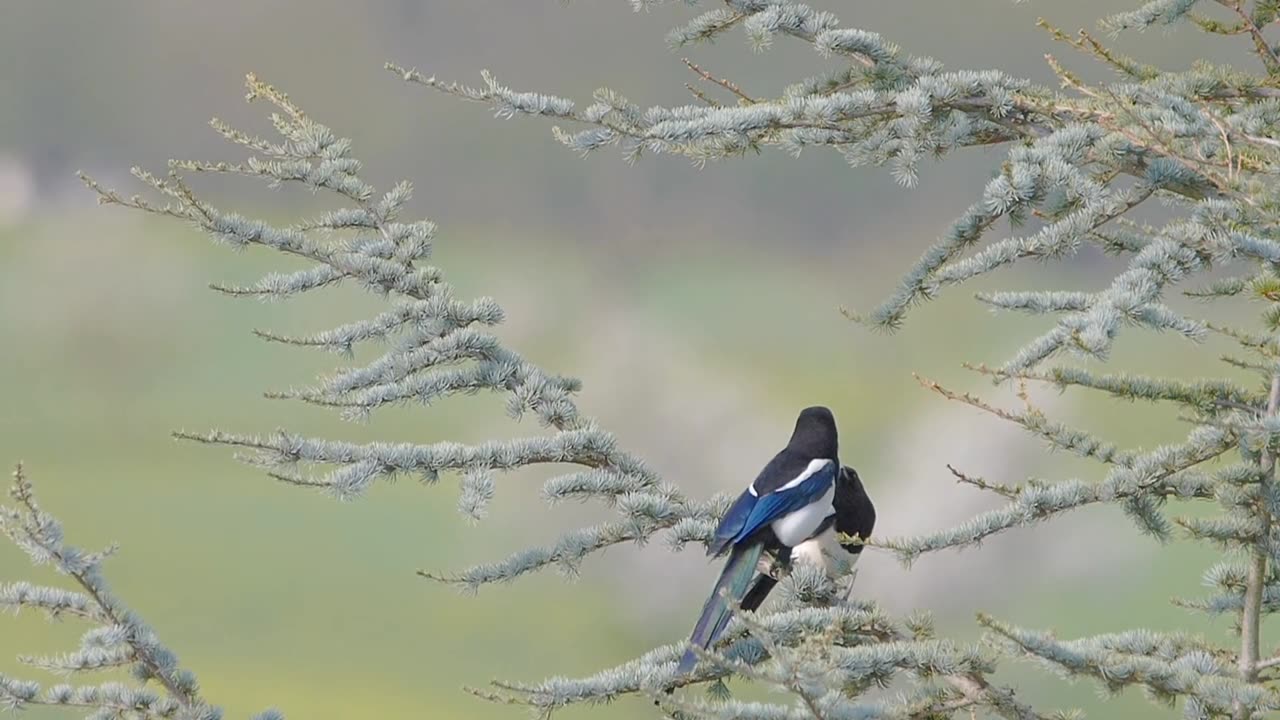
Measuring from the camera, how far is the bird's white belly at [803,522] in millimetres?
2393

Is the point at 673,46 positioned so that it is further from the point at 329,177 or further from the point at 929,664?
the point at 929,664

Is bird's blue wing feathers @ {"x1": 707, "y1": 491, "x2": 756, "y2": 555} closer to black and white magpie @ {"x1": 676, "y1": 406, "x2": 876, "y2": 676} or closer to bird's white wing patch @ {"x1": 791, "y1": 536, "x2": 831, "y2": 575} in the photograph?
black and white magpie @ {"x1": 676, "y1": 406, "x2": 876, "y2": 676}

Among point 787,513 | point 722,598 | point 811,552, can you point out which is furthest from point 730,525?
point 722,598

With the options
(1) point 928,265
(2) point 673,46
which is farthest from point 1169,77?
(2) point 673,46

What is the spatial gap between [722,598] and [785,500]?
571mm

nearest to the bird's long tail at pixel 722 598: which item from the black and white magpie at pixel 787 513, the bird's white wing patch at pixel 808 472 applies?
the black and white magpie at pixel 787 513

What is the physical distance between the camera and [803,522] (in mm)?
2443

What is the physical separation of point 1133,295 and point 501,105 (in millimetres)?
1045

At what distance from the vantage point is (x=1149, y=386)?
2.01 m

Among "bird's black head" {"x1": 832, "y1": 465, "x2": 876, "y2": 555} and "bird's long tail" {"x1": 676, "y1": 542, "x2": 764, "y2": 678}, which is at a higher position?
"bird's black head" {"x1": 832, "y1": 465, "x2": 876, "y2": 555}

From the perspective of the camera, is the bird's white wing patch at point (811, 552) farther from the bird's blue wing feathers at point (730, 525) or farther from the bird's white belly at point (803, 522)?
the bird's blue wing feathers at point (730, 525)

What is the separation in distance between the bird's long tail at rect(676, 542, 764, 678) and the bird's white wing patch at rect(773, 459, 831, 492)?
14 centimetres

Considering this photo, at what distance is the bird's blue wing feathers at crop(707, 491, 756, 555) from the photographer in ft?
7.59

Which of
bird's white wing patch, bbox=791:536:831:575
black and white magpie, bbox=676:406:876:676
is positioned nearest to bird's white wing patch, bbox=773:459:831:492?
black and white magpie, bbox=676:406:876:676
